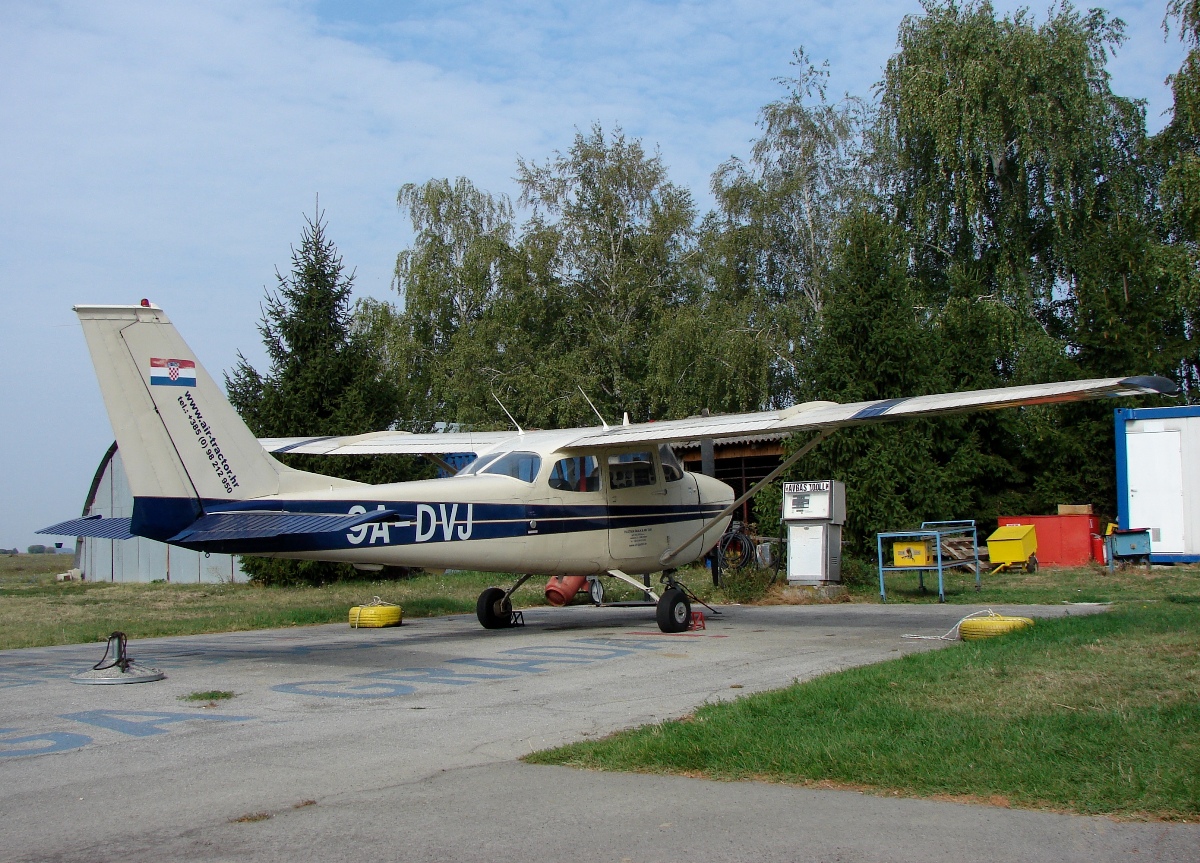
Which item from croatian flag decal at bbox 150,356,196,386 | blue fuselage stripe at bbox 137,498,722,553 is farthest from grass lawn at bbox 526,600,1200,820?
croatian flag decal at bbox 150,356,196,386

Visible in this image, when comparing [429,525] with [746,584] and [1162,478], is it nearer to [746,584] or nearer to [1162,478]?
[746,584]

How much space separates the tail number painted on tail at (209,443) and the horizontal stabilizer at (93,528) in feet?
4.25

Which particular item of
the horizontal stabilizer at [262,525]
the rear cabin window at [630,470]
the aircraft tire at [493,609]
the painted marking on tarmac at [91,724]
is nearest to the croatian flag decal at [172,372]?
the horizontal stabilizer at [262,525]

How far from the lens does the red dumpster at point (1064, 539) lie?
71.2 ft

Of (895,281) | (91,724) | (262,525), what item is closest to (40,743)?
(91,724)

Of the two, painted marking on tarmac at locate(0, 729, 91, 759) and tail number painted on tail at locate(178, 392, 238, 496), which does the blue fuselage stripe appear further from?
painted marking on tarmac at locate(0, 729, 91, 759)

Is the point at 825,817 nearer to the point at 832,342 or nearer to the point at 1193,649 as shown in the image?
the point at 1193,649

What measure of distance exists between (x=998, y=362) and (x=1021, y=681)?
23104mm

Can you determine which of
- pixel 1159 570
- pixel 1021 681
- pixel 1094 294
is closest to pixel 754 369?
pixel 1094 294

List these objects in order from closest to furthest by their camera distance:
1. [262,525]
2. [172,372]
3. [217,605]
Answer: [262,525], [172,372], [217,605]

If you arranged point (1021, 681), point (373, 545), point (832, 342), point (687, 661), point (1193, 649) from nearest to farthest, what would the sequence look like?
point (1021, 681), point (1193, 649), point (687, 661), point (373, 545), point (832, 342)

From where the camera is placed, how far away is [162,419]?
10.0m

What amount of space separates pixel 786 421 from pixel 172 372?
7116 mm

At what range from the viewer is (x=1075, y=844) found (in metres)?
4.13
